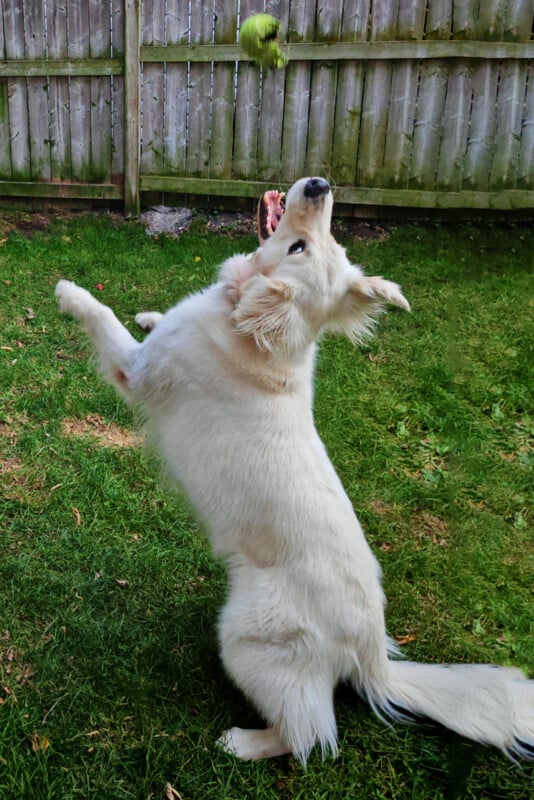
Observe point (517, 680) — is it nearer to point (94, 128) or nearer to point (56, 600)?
point (56, 600)

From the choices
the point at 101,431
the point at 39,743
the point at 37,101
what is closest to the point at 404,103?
the point at 39,743

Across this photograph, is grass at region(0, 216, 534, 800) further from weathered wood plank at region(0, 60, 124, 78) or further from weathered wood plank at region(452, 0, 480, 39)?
weathered wood plank at region(0, 60, 124, 78)

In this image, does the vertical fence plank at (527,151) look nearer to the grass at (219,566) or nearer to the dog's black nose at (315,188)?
the grass at (219,566)

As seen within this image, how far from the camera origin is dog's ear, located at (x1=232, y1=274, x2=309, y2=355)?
2010mm

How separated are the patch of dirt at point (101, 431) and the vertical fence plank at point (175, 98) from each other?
11.3ft

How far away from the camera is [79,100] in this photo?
6.48 metres

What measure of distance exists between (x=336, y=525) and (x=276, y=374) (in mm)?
554

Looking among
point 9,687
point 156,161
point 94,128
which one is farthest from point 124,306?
point 9,687

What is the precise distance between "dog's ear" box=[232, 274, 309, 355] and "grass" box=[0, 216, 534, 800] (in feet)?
1.03

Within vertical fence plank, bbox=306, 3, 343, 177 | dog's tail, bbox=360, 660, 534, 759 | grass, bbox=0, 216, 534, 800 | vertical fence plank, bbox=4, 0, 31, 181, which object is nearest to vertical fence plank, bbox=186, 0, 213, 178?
vertical fence plank, bbox=306, 3, 343, 177

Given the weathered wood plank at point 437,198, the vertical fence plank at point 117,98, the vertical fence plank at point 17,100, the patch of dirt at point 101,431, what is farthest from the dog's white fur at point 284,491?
the vertical fence plank at point 17,100

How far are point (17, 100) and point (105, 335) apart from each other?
547cm

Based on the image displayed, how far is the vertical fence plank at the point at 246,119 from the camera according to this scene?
554 cm

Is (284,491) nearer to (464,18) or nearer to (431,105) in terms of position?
(431,105)
